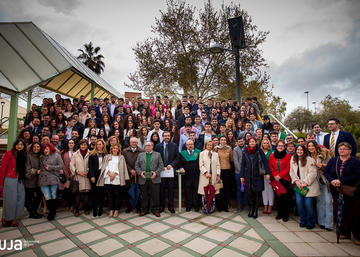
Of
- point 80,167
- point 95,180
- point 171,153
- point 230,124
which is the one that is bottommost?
point 95,180

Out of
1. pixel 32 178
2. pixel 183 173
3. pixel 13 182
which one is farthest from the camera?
pixel 183 173

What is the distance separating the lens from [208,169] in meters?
5.04

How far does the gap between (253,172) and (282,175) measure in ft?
2.21

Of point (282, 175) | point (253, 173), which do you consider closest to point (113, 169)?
point (253, 173)

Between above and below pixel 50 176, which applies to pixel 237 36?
above

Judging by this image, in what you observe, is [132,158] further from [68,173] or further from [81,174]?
[68,173]

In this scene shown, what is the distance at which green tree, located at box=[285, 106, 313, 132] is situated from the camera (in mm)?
44719

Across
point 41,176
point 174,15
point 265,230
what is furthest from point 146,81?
point 265,230

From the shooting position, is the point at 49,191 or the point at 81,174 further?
the point at 81,174

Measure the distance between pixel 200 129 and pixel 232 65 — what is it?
10.4m

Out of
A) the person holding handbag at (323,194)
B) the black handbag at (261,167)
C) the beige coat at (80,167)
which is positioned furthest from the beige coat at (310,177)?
the beige coat at (80,167)

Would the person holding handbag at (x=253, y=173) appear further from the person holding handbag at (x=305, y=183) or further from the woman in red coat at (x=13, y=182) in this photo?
the woman in red coat at (x=13, y=182)

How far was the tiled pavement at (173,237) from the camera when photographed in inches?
125

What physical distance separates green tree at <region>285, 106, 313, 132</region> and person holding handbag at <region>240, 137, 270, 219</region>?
47166 millimetres
